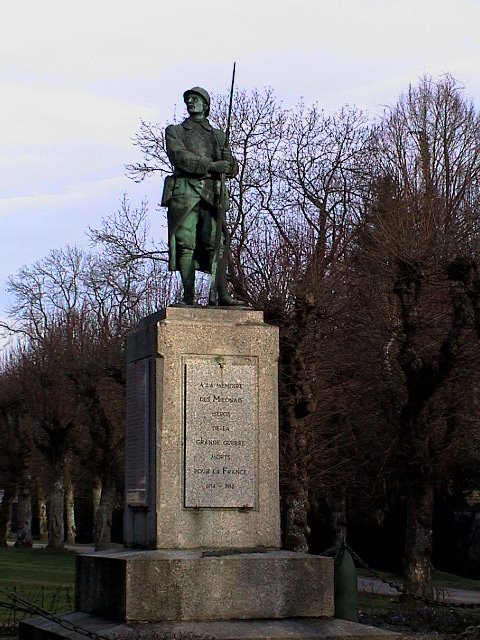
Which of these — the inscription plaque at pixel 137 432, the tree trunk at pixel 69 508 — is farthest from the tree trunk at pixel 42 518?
the inscription plaque at pixel 137 432

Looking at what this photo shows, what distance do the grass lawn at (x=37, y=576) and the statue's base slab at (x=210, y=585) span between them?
5.25 metres

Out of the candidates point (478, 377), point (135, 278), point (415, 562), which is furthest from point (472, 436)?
point (135, 278)

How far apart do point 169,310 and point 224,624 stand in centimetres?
305

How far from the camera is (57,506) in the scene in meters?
50.2

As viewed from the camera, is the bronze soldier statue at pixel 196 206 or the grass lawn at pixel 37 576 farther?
the grass lawn at pixel 37 576

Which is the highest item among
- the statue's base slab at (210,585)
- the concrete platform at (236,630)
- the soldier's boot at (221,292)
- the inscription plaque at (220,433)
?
the soldier's boot at (221,292)

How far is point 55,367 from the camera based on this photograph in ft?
156

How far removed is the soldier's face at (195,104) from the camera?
516 inches

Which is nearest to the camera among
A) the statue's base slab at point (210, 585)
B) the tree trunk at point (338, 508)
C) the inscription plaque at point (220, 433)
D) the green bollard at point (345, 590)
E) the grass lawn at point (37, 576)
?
the statue's base slab at point (210, 585)

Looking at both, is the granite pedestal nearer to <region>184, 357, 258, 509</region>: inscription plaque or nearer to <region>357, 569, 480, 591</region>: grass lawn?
<region>184, 357, 258, 509</region>: inscription plaque

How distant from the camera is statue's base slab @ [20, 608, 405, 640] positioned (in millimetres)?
10562

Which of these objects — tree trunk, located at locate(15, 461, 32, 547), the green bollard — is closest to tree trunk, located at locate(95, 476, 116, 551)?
tree trunk, located at locate(15, 461, 32, 547)

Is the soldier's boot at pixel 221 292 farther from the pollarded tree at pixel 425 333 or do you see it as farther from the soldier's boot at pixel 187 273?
the pollarded tree at pixel 425 333

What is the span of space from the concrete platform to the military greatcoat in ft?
12.2
